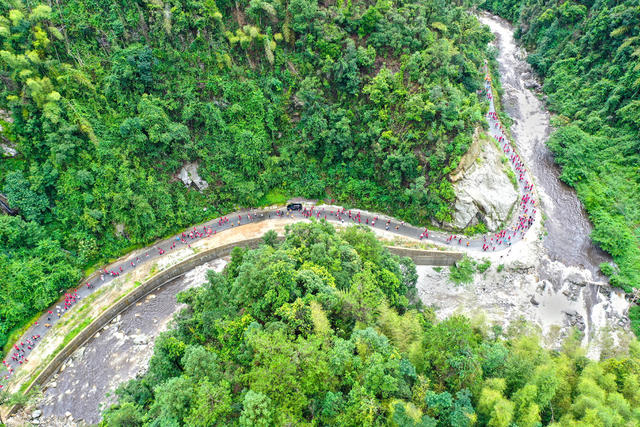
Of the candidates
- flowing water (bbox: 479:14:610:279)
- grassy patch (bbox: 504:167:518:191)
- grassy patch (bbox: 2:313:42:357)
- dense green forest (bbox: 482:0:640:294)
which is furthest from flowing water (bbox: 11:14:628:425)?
grassy patch (bbox: 2:313:42:357)

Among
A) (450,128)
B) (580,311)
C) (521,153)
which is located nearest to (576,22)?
(521,153)

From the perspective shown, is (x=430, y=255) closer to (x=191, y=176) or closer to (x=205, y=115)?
(x=191, y=176)

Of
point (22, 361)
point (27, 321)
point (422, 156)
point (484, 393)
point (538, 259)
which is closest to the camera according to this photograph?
point (484, 393)

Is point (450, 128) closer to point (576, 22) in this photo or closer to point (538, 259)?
point (538, 259)

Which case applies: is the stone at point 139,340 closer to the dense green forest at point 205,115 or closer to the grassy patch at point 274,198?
the dense green forest at point 205,115

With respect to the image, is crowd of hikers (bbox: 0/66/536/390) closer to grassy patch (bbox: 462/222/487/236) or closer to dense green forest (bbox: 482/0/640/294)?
grassy patch (bbox: 462/222/487/236)

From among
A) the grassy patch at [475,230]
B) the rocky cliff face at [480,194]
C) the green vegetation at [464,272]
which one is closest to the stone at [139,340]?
the green vegetation at [464,272]
